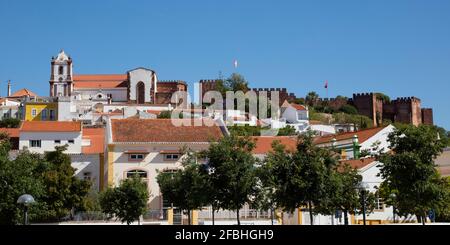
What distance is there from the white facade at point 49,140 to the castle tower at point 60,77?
71.9 meters

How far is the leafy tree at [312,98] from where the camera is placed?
487 feet

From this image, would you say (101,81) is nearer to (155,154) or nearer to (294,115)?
(294,115)

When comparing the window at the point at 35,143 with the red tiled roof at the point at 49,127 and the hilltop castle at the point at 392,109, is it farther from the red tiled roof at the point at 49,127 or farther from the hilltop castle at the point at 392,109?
the hilltop castle at the point at 392,109

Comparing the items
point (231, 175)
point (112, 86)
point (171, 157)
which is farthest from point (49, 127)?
point (112, 86)

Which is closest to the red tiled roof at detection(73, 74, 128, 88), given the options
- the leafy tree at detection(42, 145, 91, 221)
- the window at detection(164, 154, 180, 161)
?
the window at detection(164, 154, 180, 161)

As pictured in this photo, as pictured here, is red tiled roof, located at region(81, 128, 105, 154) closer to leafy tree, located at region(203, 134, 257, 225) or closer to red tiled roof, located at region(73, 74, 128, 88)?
leafy tree, located at region(203, 134, 257, 225)

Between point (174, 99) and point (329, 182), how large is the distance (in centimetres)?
9567

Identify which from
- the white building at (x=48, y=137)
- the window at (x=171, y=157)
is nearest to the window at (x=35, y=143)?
the white building at (x=48, y=137)

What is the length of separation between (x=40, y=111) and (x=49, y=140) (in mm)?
49899

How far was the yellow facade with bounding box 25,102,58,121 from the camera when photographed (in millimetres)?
104438

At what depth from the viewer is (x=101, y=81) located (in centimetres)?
13162

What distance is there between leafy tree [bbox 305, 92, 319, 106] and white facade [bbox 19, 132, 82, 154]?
95.5 m

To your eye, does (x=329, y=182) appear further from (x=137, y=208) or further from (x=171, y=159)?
(x=171, y=159)
